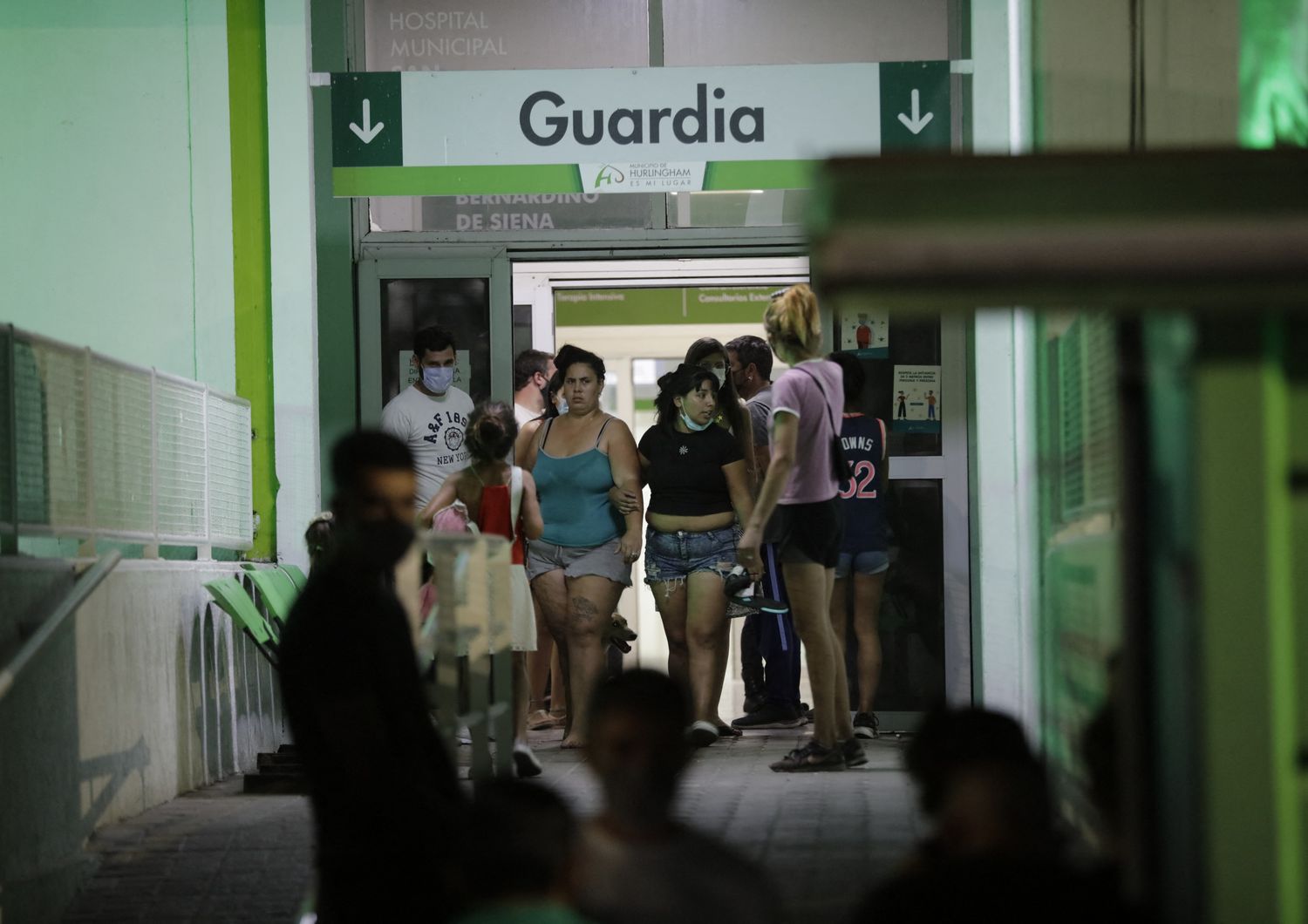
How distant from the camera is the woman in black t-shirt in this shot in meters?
7.63

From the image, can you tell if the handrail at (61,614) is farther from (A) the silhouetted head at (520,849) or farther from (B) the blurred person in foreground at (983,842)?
(B) the blurred person in foreground at (983,842)

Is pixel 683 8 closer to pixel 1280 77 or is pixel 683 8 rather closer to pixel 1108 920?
pixel 1280 77

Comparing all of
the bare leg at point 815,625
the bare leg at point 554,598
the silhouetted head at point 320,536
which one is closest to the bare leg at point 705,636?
the bare leg at point 554,598

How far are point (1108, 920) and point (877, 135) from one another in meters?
7.22

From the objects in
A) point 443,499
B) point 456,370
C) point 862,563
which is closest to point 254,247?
point 456,370

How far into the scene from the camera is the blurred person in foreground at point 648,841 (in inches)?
109

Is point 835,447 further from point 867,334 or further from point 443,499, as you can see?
point 867,334

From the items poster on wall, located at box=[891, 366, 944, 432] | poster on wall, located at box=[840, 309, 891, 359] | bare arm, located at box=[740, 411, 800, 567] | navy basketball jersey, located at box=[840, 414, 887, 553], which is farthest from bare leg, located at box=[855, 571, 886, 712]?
bare arm, located at box=[740, 411, 800, 567]

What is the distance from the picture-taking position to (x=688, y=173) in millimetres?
9141

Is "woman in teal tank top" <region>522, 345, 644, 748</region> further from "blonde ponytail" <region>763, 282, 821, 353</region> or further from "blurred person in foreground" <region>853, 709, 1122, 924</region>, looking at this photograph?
"blurred person in foreground" <region>853, 709, 1122, 924</region>

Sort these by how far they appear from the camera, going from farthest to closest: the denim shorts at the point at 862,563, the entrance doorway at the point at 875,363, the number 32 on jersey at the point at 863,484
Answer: the entrance doorway at the point at 875,363, the number 32 on jersey at the point at 863,484, the denim shorts at the point at 862,563

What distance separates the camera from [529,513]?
7.25 metres

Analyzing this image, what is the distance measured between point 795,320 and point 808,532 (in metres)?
0.80

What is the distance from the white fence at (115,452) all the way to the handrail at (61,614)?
18 centimetres
